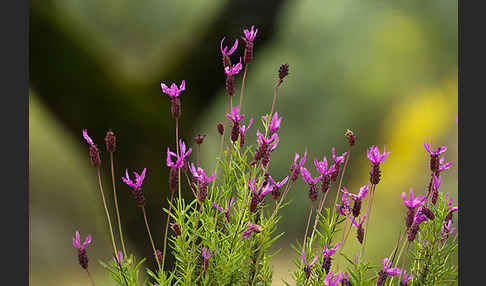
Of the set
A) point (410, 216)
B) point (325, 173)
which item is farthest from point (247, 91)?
point (410, 216)

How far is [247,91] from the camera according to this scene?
1843 millimetres

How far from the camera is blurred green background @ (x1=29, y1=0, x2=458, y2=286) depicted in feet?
5.78

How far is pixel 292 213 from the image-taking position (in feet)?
5.96

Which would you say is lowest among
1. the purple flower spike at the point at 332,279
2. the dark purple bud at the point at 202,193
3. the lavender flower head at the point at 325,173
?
the purple flower spike at the point at 332,279

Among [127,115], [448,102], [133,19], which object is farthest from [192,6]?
Answer: [448,102]

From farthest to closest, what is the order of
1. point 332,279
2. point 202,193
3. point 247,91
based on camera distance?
point 247,91 → point 332,279 → point 202,193

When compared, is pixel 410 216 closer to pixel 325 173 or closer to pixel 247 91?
pixel 325 173

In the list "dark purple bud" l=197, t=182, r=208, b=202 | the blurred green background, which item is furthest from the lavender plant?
the blurred green background

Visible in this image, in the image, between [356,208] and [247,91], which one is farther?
[247,91]

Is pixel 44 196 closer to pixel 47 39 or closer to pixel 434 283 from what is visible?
pixel 47 39

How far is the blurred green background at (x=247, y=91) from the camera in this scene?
1761 mm

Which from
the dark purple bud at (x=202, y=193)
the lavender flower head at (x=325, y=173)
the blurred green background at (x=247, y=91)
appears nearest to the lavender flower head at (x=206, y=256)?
the dark purple bud at (x=202, y=193)

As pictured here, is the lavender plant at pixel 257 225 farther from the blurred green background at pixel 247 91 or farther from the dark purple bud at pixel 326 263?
the blurred green background at pixel 247 91

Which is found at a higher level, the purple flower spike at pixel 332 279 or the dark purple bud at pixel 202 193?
the dark purple bud at pixel 202 193
